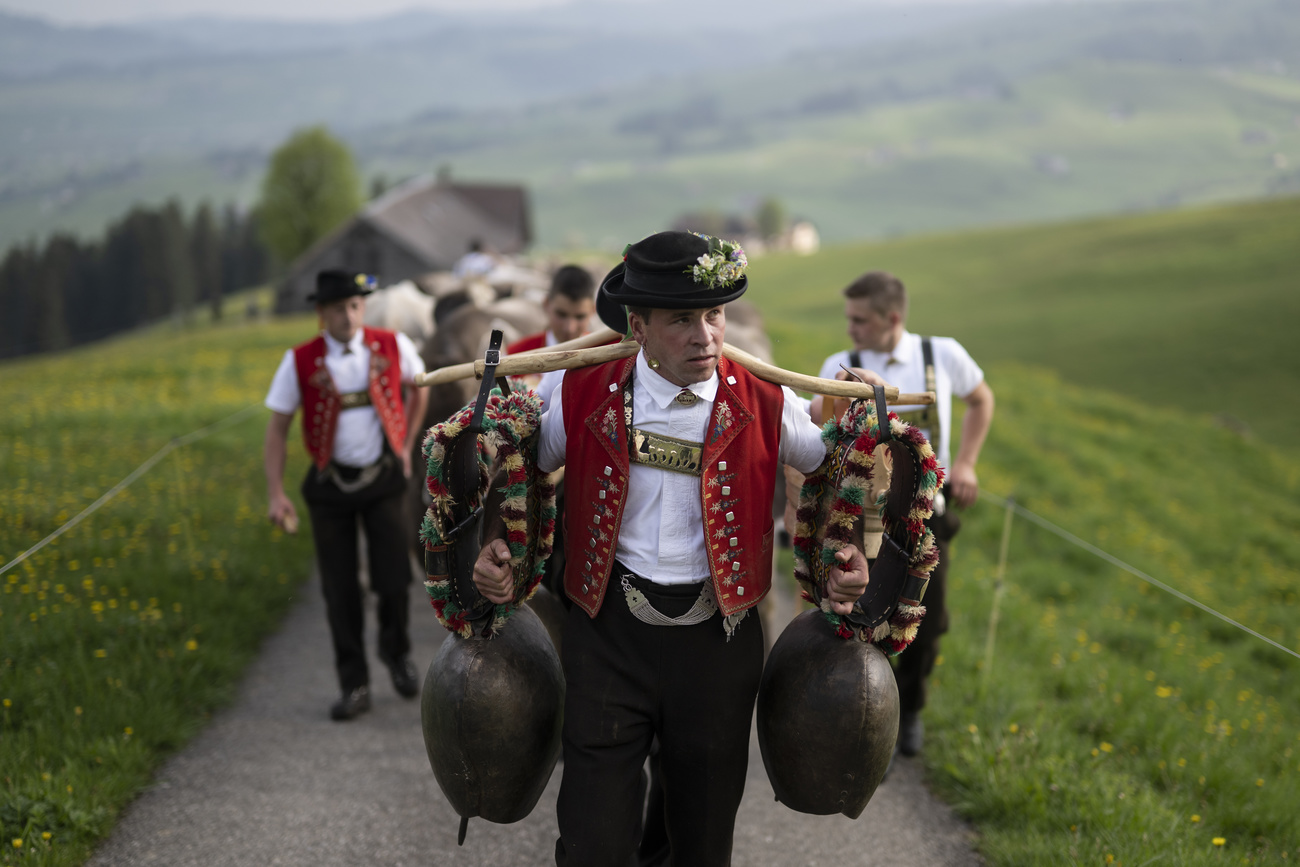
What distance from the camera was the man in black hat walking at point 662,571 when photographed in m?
2.95

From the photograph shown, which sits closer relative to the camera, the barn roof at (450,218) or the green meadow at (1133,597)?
the green meadow at (1133,597)

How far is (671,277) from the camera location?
2.86 meters

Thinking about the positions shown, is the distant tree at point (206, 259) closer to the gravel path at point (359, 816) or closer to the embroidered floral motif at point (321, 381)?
the embroidered floral motif at point (321, 381)

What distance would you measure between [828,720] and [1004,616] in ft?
18.4

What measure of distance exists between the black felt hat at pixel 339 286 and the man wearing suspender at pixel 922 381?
8.48ft

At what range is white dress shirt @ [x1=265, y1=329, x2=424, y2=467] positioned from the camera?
5.23 metres

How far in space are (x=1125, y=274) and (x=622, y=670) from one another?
44.1 m

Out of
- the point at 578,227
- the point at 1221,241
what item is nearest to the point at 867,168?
the point at 578,227

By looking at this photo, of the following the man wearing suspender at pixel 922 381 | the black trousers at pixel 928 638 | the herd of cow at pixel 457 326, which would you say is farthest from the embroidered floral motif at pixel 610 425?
Answer: the black trousers at pixel 928 638

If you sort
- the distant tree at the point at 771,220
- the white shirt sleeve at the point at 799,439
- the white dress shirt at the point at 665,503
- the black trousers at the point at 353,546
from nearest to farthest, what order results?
the white dress shirt at the point at 665,503, the white shirt sleeve at the point at 799,439, the black trousers at the point at 353,546, the distant tree at the point at 771,220

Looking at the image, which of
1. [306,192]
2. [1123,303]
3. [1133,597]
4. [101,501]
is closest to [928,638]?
[101,501]

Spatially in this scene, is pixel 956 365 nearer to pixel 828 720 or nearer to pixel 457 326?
pixel 828 720

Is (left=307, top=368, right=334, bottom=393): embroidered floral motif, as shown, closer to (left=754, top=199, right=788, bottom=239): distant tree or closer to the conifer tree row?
the conifer tree row

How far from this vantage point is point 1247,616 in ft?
32.6
